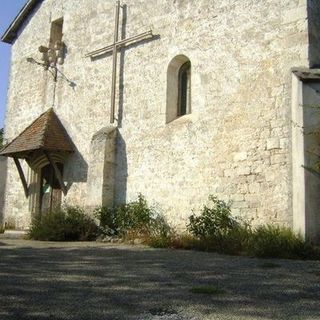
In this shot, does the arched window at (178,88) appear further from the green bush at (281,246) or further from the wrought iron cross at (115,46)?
the green bush at (281,246)

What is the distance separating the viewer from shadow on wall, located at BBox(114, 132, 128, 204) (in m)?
12.8

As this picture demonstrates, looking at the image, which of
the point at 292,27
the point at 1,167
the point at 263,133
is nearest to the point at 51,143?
the point at 1,167

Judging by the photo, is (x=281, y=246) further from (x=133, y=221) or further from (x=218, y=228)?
(x=133, y=221)

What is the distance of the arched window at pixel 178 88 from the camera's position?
1220 centimetres

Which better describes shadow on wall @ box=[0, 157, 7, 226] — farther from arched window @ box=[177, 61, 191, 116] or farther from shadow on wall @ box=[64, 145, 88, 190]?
arched window @ box=[177, 61, 191, 116]

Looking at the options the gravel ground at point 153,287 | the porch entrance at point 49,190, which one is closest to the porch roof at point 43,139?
the porch entrance at point 49,190

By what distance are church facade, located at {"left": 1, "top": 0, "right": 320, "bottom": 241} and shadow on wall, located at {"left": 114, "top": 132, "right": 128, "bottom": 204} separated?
0.12ft

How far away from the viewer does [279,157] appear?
9.62 metres

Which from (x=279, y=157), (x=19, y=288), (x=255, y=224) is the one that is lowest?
(x=19, y=288)

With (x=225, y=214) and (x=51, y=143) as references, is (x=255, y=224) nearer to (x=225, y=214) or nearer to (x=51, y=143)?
(x=225, y=214)

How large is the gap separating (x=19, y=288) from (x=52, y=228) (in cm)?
712

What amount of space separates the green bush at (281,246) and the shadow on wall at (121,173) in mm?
4795

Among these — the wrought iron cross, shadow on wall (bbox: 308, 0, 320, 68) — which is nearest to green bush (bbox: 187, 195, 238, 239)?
shadow on wall (bbox: 308, 0, 320, 68)

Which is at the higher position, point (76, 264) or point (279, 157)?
point (279, 157)
